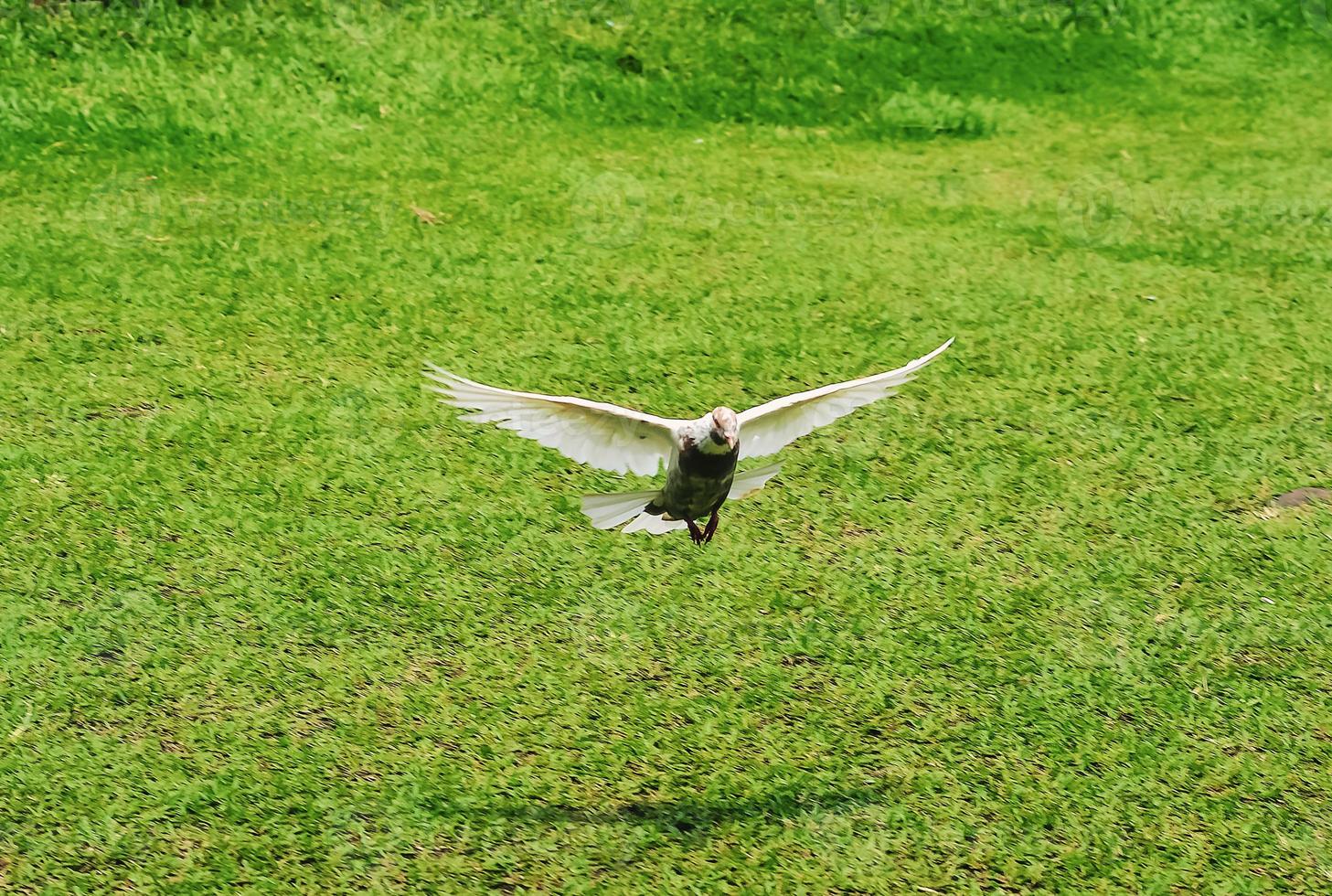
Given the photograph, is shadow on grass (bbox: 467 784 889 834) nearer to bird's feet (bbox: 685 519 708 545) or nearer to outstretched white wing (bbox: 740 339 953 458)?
bird's feet (bbox: 685 519 708 545)

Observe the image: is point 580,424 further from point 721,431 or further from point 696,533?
point 696,533

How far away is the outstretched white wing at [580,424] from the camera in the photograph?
4.12 meters

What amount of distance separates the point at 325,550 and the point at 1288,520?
4176mm

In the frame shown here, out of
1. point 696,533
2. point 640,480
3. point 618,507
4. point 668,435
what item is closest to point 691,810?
point 696,533

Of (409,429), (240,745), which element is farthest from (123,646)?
(409,429)

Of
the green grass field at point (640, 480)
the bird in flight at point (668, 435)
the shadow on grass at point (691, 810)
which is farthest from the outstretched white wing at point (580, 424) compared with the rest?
the shadow on grass at point (691, 810)

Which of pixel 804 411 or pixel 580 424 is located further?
pixel 804 411

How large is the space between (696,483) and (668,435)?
180 millimetres

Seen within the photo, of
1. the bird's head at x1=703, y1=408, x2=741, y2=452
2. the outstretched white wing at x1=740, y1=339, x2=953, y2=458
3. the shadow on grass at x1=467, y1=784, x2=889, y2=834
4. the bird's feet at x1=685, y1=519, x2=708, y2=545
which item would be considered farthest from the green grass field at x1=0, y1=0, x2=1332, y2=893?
the bird's head at x1=703, y1=408, x2=741, y2=452

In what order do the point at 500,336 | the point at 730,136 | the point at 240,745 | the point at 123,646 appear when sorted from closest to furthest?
1. the point at 240,745
2. the point at 123,646
3. the point at 500,336
4. the point at 730,136

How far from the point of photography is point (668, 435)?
4.32m

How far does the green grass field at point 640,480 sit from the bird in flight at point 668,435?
73cm

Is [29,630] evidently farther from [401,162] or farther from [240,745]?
[401,162]

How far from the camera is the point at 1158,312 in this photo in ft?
25.3
